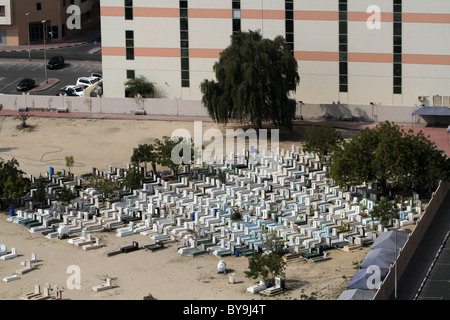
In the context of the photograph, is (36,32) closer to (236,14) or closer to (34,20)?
(34,20)

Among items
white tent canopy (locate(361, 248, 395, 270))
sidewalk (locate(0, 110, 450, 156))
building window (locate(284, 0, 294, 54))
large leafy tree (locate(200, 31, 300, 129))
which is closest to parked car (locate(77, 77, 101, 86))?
sidewalk (locate(0, 110, 450, 156))

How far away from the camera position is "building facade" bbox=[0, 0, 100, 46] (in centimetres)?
11556

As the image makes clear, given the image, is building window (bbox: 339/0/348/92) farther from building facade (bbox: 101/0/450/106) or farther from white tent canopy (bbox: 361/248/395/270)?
white tent canopy (bbox: 361/248/395/270)

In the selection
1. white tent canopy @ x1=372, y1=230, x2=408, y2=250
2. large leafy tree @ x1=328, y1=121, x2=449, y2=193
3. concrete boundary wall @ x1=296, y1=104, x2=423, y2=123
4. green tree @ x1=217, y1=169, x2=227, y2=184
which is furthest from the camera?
concrete boundary wall @ x1=296, y1=104, x2=423, y2=123

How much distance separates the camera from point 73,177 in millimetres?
74625

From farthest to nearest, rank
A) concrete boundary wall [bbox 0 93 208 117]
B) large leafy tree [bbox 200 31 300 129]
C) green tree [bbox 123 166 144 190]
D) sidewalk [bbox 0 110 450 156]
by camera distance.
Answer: concrete boundary wall [bbox 0 93 208 117] < sidewalk [bbox 0 110 450 156] < large leafy tree [bbox 200 31 300 129] < green tree [bbox 123 166 144 190]

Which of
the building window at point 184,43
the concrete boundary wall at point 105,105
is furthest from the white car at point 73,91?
the building window at point 184,43

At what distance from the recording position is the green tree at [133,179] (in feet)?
233

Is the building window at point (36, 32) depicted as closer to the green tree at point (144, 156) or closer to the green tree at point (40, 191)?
the green tree at point (144, 156)

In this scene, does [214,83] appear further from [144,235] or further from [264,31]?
[144,235]

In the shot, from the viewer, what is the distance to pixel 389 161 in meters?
66.8

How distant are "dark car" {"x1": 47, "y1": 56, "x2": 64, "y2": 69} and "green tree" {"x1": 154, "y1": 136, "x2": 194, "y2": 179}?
33.4 m

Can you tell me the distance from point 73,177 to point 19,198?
5312mm
